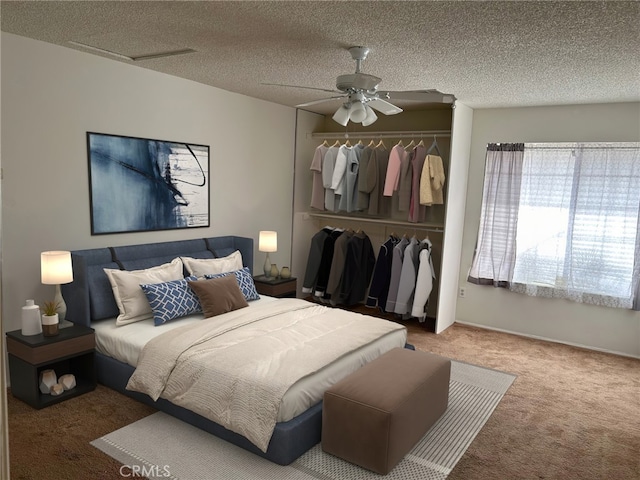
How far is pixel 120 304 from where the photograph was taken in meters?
3.54

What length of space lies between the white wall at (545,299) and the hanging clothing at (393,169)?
0.80 meters

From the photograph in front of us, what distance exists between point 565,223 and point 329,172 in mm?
2487

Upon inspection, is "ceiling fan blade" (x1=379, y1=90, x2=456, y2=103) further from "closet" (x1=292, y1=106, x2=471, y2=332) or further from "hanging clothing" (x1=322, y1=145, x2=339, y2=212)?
"hanging clothing" (x1=322, y1=145, x2=339, y2=212)

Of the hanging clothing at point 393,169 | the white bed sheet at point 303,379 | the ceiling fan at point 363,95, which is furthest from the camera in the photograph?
the hanging clothing at point 393,169

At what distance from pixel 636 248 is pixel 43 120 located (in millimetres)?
5031

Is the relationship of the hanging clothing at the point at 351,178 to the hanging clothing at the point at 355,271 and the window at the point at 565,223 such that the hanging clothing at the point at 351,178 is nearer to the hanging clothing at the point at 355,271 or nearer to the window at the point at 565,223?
the hanging clothing at the point at 355,271

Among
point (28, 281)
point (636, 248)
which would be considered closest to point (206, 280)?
point (28, 281)

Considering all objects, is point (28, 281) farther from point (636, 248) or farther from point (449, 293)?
point (636, 248)

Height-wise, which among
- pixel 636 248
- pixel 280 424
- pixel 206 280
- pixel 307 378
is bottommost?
pixel 280 424

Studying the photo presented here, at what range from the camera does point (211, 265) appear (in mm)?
4227

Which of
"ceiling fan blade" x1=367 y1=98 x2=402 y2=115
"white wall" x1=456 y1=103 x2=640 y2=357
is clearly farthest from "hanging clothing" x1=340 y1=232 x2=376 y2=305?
"ceiling fan blade" x1=367 y1=98 x2=402 y2=115

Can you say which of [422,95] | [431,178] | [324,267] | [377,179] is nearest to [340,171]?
[377,179]

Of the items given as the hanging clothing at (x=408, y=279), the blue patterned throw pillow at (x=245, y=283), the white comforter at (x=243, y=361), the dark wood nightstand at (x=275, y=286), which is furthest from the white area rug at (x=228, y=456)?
the hanging clothing at (x=408, y=279)

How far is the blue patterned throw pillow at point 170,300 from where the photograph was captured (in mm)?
3531
